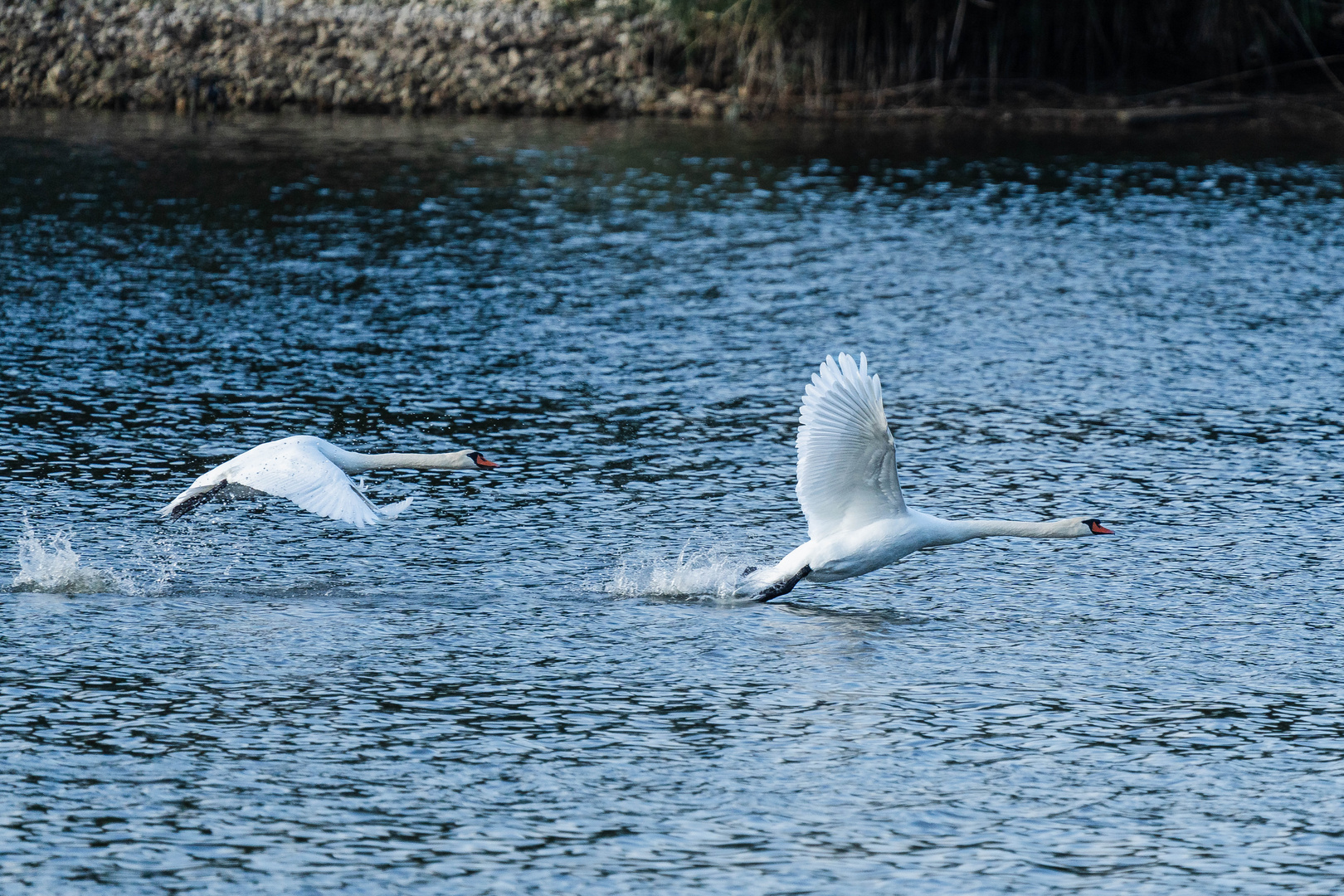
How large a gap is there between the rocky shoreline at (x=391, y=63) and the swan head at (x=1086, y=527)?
37.5 metres

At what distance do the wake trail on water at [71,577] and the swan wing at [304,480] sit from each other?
1.39 meters

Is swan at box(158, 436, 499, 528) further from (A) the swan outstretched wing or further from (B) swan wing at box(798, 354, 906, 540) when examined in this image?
(B) swan wing at box(798, 354, 906, 540)

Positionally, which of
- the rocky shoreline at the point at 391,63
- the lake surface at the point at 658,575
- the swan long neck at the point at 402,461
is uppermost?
the rocky shoreline at the point at 391,63

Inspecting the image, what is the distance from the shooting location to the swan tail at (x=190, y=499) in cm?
1372

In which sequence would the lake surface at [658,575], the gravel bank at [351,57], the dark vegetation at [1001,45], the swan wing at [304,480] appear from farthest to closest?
the gravel bank at [351,57], the dark vegetation at [1001,45], the swan wing at [304,480], the lake surface at [658,575]

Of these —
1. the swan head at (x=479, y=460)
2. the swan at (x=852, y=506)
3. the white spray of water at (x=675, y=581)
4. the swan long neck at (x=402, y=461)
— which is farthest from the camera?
the white spray of water at (x=675, y=581)

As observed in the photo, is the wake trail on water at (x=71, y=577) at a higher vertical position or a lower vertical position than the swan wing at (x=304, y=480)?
lower

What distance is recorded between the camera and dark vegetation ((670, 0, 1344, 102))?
49750 millimetres

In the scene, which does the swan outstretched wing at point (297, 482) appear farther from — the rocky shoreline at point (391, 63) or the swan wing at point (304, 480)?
the rocky shoreline at point (391, 63)

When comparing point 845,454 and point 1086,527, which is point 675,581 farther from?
point 1086,527

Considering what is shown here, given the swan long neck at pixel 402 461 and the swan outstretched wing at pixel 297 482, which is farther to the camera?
the swan long neck at pixel 402 461

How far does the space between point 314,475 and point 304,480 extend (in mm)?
73

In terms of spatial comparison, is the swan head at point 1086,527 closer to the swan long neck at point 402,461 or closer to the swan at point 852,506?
the swan at point 852,506

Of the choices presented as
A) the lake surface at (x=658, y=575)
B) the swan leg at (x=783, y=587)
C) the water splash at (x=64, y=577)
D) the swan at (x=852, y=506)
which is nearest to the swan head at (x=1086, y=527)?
the swan at (x=852, y=506)
